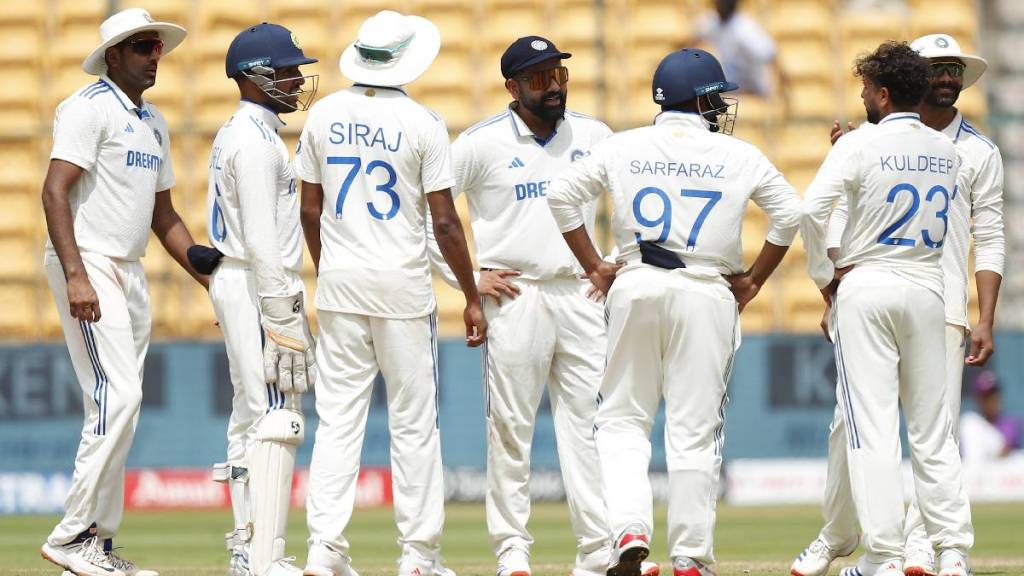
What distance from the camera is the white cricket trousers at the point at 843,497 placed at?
6.04m

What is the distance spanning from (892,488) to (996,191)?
1456 mm

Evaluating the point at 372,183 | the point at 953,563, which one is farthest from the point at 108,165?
the point at 953,563

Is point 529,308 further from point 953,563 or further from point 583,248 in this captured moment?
point 953,563

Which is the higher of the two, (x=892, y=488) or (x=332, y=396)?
(x=332, y=396)

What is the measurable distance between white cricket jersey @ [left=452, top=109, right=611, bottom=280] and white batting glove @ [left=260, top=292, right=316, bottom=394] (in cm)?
87

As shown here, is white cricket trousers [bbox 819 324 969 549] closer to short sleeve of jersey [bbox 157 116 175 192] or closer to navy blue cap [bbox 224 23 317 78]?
navy blue cap [bbox 224 23 317 78]

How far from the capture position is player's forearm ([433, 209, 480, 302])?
5781mm

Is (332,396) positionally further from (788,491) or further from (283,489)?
(788,491)

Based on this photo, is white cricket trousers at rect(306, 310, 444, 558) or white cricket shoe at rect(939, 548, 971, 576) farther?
white cricket trousers at rect(306, 310, 444, 558)

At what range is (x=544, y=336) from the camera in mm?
6148

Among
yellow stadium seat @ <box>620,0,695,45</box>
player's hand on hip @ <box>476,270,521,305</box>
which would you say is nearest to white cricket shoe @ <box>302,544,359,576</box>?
player's hand on hip @ <box>476,270,521,305</box>

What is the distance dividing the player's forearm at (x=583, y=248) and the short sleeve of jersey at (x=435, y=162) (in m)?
0.49

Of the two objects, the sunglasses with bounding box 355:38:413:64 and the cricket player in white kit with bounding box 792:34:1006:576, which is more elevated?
the sunglasses with bounding box 355:38:413:64

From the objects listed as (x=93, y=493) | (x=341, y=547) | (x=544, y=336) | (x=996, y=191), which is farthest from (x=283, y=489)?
(x=996, y=191)
